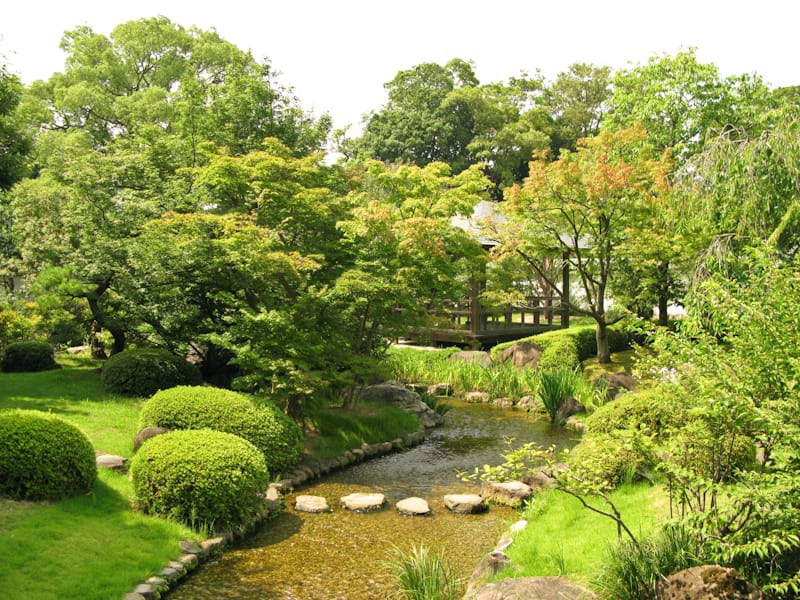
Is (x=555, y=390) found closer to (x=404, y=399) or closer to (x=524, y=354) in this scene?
(x=404, y=399)

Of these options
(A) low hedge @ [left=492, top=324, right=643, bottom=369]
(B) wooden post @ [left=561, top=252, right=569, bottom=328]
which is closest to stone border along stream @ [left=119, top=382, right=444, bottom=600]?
(A) low hedge @ [left=492, top=324, right=643, bottom=369]

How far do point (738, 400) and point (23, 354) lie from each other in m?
13.7

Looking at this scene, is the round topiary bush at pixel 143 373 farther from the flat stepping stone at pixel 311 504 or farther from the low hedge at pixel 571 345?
the low hedge at pixel 571 345

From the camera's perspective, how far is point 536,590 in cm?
498

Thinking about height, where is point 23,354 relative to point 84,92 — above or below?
below

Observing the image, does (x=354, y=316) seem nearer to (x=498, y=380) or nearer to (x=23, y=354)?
(x=498, y=380)

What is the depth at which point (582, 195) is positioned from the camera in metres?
15.3

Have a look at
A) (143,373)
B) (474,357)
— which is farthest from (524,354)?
(143,373)

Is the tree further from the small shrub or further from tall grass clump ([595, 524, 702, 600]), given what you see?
tall grass clump ([595, 524, 702, 600])

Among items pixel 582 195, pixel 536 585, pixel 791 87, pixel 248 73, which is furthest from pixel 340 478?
pixel 791 87

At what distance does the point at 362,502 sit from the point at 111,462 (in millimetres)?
3332

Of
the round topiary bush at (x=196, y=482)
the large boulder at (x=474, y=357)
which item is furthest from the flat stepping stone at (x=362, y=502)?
the large boulder at (x=474, y=357)

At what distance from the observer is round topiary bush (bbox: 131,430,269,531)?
23.7 ft

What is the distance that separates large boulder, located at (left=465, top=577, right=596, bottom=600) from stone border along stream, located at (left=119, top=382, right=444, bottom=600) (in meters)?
3.05
